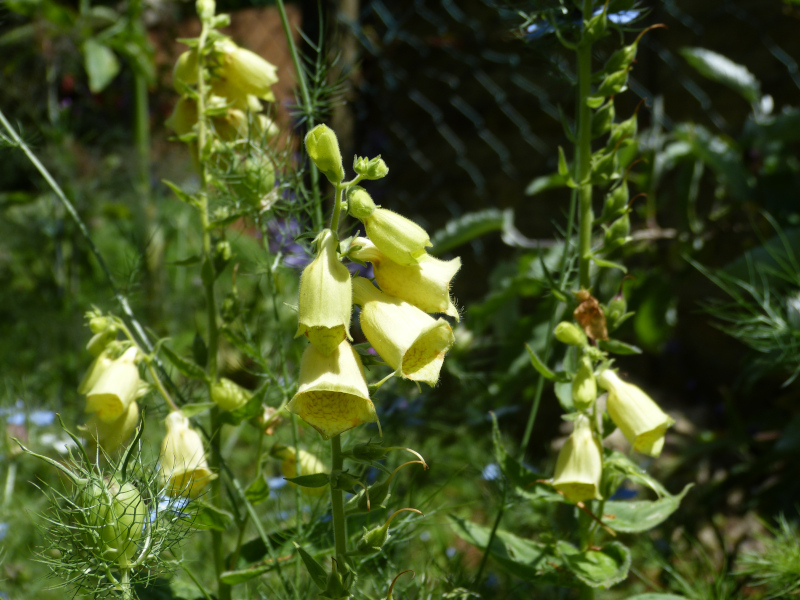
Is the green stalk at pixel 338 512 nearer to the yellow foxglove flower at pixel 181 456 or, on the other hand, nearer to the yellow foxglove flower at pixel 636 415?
the yellow foxglove flower at pixel 181 456

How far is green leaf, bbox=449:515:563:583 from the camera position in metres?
0.64

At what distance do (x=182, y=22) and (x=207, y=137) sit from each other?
6.22ft

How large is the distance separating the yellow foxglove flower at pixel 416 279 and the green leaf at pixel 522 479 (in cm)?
21

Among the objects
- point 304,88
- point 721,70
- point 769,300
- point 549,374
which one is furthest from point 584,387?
point 721,70

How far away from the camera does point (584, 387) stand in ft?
1.96

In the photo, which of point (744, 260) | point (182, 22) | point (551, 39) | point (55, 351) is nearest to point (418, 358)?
point (551, 39)

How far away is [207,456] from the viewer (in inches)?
24.7

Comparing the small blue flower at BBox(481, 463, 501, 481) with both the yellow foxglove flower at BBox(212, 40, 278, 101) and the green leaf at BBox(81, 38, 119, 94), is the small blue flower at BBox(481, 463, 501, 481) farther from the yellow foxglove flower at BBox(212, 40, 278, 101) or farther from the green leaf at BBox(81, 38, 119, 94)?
the green leaf at BBox(81, 38, 119, 94)

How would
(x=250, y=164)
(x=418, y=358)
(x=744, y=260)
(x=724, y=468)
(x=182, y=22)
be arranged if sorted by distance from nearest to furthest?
1. (x=418, y=358)
2. (x=250, y=164)
3. (x=744, y=260)
4. (x=724, y=468)
5. (x=182, y=22)

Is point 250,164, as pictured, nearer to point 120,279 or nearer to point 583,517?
point 120,279

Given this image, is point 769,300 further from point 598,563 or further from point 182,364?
point 182,364

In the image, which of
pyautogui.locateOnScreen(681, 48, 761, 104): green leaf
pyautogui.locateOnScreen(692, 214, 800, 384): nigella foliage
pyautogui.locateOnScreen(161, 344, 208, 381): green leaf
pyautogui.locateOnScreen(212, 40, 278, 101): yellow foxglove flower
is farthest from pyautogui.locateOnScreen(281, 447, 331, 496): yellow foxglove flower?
pyautogui.locateOnScreen(681, 48, 761, 104): green leaf

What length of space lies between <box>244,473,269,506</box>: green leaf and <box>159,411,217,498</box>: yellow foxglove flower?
3 cm

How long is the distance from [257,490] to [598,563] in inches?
12.8
